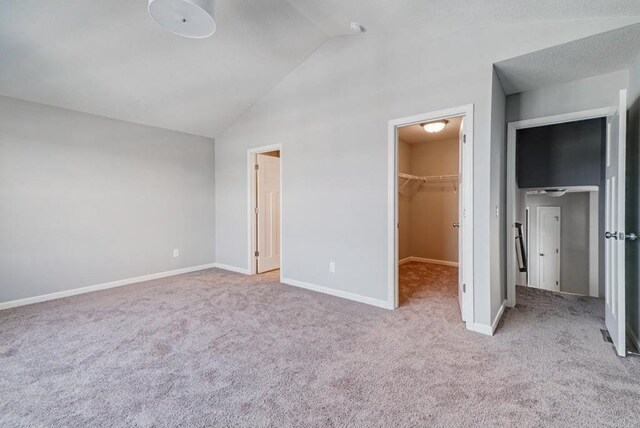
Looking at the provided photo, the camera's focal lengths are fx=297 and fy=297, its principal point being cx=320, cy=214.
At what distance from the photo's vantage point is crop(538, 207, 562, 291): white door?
19.0ft

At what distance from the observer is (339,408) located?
1.63 m

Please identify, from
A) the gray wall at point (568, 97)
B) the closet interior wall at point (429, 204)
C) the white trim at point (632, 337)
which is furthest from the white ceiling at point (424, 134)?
the white trim at point (632, 337)

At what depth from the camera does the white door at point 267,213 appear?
188 inches

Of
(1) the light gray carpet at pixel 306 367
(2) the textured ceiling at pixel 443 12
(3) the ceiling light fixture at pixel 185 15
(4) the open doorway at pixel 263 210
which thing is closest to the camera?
(1) the light gray carpet at pixel 306 367

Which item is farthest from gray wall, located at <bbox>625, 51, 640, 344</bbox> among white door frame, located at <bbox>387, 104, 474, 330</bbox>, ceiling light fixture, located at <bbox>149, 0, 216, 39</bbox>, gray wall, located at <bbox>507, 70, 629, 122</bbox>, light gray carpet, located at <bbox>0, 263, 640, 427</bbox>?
ceiling light fixture, located at <bbox>149, 0, 216, 39</bbox>

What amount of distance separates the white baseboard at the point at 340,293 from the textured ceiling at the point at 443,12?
2.73 m

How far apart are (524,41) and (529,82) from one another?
65cm

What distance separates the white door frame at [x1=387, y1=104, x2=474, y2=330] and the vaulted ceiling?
79 cm

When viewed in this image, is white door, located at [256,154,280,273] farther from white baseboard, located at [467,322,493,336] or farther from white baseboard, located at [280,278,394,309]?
white baseboard, located at [467,322,493,336]

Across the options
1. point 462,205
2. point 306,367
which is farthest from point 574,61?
point 306,367

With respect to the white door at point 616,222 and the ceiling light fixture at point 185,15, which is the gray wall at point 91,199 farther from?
the white door at point 616,222

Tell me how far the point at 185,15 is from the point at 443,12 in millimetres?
2003

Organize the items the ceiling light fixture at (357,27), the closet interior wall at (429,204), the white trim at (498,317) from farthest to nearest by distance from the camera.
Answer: the closet interior wall at (429,204)
the ceiling light fixture at (357,27)
the white trim at (498,317)

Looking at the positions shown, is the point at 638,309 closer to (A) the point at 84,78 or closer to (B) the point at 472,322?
(B) the point at 472,322
